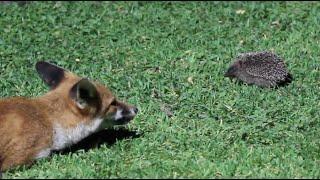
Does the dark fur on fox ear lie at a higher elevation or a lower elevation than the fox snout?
higher

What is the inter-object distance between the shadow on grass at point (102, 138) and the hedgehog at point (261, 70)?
198cm

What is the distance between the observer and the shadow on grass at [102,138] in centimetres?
719

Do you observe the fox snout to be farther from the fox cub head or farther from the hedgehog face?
the hedgehog face

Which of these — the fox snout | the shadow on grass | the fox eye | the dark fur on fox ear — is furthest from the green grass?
the dark fur on fox ear

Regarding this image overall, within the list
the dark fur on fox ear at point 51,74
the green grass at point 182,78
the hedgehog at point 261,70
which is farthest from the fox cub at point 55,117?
the hedgehog at point 261,70

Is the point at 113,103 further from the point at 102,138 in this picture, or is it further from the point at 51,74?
the point at 51,74

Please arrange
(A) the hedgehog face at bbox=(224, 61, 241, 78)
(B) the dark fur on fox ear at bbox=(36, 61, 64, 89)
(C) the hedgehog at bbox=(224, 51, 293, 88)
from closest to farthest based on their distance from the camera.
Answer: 1. (B) the dark fur on fox ear at bbox=(36, 61, 64, 89)
2. (C) the hedgehog at bbox=(224, 51, 293, 88)
3. (A) the hedgehog face at bbox=(224, 61, 241, 78)

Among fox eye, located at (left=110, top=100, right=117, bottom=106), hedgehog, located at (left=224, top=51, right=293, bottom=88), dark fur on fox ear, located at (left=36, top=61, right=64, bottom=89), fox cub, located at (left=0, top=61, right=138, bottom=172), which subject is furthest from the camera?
hedgehog, located at (left=224, top=51, right=293, bottom=88)

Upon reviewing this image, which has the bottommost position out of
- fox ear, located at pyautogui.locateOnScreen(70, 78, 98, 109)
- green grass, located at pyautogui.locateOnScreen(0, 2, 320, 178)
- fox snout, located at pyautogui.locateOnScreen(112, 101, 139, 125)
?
green grass, located at pyautogui.locateOnScreen(0, 2, 320, 178)

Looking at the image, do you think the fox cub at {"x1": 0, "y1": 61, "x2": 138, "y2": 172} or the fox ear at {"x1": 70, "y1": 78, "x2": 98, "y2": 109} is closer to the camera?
the fox cub at {"x1": 0, "y1": 61, "x2": 138, "y2": 172}

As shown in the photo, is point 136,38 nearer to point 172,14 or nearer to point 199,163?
point 172,14

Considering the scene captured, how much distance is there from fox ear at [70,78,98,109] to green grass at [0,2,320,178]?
0.49 metres

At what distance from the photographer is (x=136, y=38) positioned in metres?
10.8

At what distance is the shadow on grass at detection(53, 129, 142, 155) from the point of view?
7191mm
